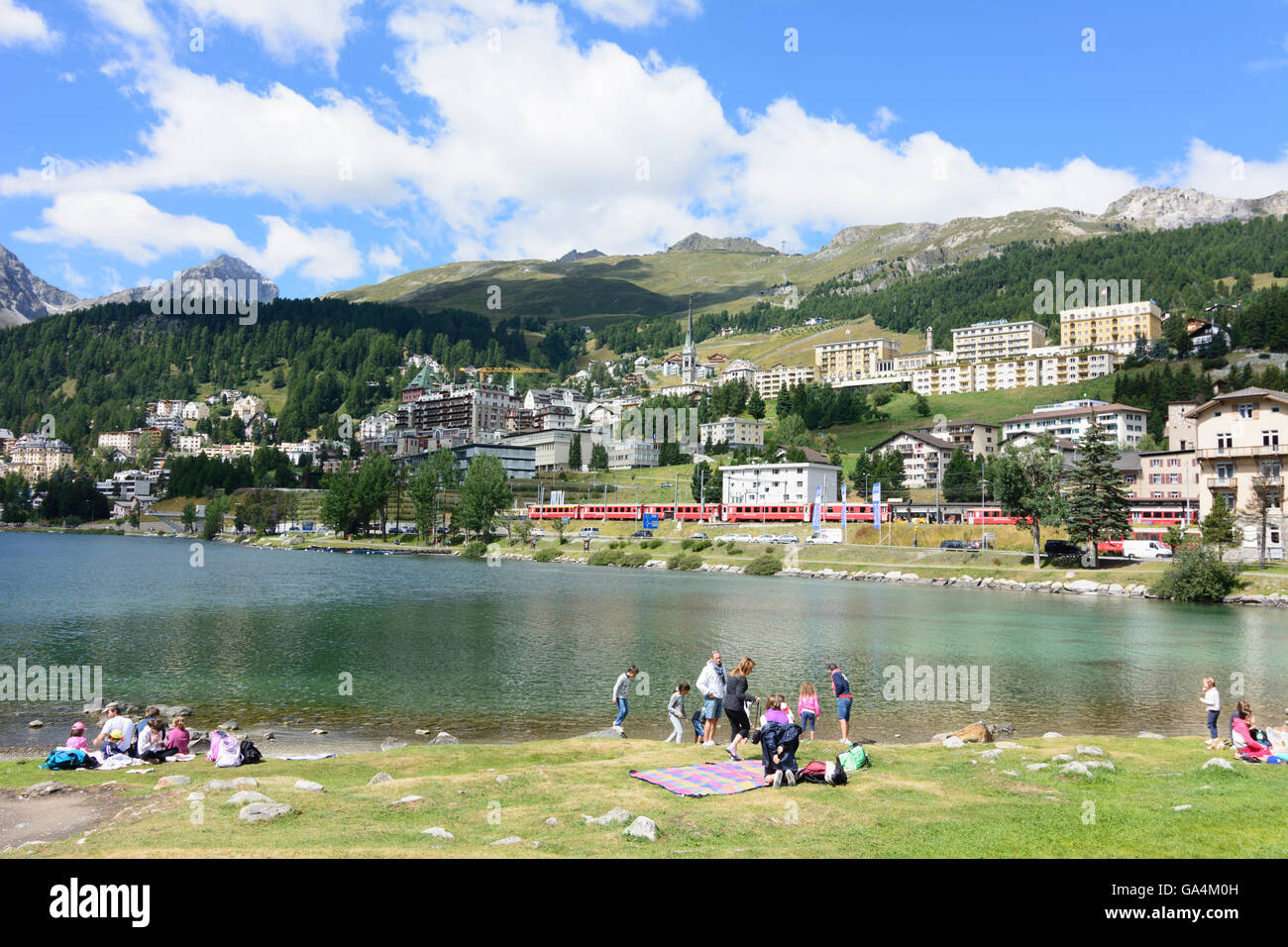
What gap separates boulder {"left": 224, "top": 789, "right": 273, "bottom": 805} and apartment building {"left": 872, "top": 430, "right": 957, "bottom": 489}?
154477mm

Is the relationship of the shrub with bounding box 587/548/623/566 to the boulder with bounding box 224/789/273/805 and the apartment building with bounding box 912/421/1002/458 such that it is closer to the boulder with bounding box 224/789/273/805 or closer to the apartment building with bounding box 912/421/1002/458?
the apartment building with bounding box 912/421/1002/458

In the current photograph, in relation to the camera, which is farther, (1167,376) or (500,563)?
(1167,376)

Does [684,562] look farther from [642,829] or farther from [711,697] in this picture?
[642,829]

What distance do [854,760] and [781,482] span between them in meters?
139

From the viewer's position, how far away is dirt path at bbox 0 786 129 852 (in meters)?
13.3

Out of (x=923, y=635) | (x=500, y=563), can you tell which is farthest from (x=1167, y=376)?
(x=923, y=635)

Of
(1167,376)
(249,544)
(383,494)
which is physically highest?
(1167,376)

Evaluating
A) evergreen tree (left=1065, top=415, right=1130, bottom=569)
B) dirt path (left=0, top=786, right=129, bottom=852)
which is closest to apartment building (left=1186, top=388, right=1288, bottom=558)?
evergreen tree (left=1065, top=415, right=1130, bottom=569)

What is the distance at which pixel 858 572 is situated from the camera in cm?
10181

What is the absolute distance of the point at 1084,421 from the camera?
16725 centimetres

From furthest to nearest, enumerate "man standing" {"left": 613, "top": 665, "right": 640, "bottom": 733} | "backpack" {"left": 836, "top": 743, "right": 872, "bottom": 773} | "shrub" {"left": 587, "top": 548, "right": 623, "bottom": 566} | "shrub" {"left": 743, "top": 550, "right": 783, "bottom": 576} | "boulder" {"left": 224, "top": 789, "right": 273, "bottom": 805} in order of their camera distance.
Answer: "shrub" {"left": 587, "top": 548, "right": 623, "bottom": 566}, "shrub" {"left": 743, "top": 550, "right": 783, "bottom": 576}, "man standing" {"left": 613, "top": 665, "right": 640, "bottom": 733}, "backpack" {"left": 836, "top": 743, "right": 872, "bottom": 773}, "boulder" {"left": 224, "top": 789, "right": 273, "bottom": 805}
